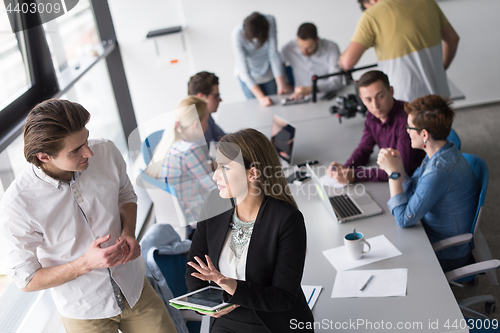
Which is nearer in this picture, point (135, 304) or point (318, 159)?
point (135, 304)

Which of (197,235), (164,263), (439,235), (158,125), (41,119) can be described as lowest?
(439,235)

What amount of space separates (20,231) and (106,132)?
3050mm

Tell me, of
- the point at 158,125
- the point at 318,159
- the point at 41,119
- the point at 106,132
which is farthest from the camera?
the point at 106,132

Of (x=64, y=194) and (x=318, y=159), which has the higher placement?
(x=64, y=194)

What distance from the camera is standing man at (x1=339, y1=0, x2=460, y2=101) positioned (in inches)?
112

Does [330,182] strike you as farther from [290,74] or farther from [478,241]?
[290,74]

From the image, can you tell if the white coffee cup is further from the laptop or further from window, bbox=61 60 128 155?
window, bbox=61 60 128 155

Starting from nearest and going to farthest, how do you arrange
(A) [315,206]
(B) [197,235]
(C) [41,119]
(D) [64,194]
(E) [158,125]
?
(C) [41,119]
(D) [64,194]
(B) [197,235]
(E) [158,125]
(A) [315,206]

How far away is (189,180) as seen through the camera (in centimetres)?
153

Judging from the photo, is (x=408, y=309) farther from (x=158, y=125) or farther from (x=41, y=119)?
(x=41, y=119)

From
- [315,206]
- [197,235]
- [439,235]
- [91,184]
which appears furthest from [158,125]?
[439,235]

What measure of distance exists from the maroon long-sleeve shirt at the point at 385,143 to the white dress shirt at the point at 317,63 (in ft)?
3.99

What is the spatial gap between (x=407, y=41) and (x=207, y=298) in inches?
92.3

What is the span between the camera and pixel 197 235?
5.29ft
